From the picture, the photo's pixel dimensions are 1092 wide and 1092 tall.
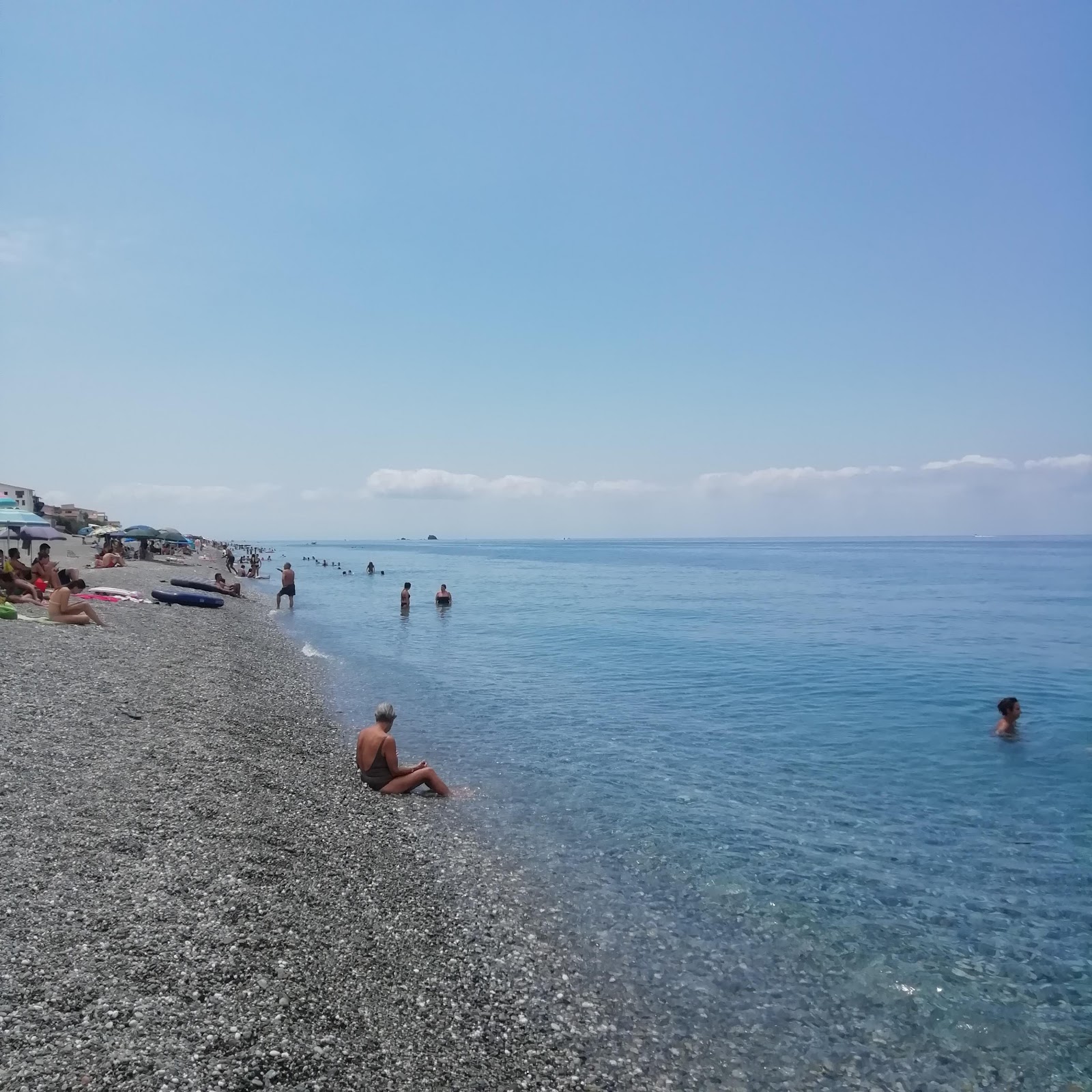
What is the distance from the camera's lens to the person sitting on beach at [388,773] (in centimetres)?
1273

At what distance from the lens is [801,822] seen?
1209 cm

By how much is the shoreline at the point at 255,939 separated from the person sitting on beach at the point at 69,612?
31.9 ft

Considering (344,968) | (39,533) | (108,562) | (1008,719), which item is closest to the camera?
(344,968)

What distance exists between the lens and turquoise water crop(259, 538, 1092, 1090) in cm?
714

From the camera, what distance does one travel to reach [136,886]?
7211 mm

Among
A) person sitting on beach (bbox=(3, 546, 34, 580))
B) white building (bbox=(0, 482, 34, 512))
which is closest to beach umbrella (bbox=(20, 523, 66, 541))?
person sitting on beach (bbox=(3, 546, 34, 580))

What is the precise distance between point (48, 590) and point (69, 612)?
582 cm

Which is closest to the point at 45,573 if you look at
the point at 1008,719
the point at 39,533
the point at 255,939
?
the point at 39,533

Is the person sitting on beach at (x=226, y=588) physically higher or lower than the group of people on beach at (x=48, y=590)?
lower

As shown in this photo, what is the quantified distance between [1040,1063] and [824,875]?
3.58 meters

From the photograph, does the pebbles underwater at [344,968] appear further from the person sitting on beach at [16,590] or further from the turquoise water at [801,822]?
the person sitting on beach at [16,590]

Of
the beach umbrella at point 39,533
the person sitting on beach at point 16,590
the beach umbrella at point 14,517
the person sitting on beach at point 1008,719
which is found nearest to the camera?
the person sitting on beach at point 1008,719

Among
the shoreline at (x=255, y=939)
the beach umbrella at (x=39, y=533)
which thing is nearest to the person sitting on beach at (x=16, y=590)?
the beach umbrella at (x=39, y=533)

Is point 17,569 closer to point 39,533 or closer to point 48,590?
point 48,590
